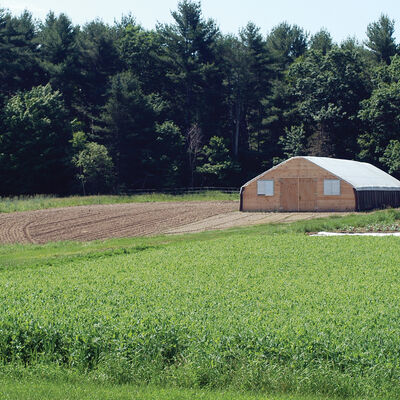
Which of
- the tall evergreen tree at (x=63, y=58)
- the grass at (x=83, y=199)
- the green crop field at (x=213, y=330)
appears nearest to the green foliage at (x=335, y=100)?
the grass at (x=83, y=199)

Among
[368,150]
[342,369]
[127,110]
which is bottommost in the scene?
[342,369]

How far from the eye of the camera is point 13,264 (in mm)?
24578

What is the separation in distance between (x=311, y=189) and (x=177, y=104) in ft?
134

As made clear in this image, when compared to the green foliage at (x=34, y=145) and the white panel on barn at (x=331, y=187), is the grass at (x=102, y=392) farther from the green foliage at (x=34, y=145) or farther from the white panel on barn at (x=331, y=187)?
the green foliage at (x=34, y=145)

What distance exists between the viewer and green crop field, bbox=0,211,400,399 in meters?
10.4

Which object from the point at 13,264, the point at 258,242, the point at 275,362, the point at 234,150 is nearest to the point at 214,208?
the point at 258,242

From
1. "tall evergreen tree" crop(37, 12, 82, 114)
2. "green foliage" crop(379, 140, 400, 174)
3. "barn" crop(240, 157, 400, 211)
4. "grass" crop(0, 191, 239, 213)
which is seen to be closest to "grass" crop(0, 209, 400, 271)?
"barn" crop(240, 157, 400, 211)

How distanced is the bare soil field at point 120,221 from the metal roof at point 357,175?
4.56 metres

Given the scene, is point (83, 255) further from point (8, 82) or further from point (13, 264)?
point (8, 82)

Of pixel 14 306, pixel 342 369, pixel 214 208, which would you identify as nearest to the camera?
pixel 342 369

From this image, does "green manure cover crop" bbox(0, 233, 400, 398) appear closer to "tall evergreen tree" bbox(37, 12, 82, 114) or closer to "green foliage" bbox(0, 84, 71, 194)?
"green foliage" bbox(0, 84, 71, 194)

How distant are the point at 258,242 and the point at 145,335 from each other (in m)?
15.9

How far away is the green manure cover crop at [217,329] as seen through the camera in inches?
411

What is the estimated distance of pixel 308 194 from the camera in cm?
4816
